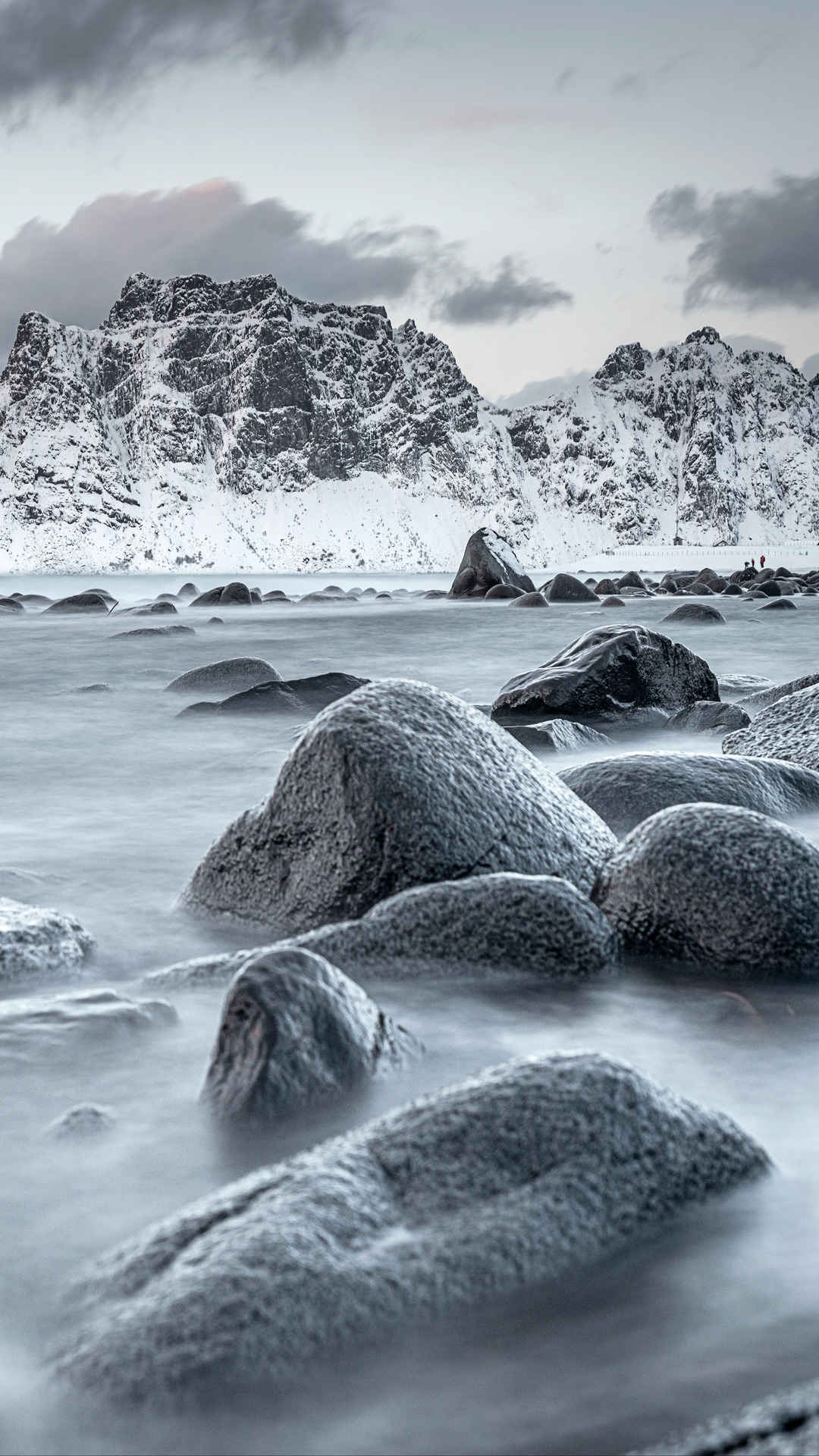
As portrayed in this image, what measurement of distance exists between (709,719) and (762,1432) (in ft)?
18.7

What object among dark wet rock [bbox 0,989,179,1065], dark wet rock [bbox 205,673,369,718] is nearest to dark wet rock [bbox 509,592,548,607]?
dark wet rock [bbox 205,673,369,718]

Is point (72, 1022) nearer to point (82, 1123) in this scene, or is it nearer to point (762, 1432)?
point (82, 1123)

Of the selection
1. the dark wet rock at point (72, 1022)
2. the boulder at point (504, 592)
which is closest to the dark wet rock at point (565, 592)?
the boulder at point (504, 592)

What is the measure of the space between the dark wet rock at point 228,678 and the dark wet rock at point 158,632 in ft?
21.1

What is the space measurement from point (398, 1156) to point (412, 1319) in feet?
0.82

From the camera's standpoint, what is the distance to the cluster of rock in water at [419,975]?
55.6 inches

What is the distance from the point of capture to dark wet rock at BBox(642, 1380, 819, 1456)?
1134mm

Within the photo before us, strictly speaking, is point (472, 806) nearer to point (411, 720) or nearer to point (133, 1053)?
point (411, 720)

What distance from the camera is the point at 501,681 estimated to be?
1078 centimetres

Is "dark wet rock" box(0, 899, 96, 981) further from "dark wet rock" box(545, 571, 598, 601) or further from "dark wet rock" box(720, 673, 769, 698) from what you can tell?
"dark wet rock" box(545, 571, 598, 601)

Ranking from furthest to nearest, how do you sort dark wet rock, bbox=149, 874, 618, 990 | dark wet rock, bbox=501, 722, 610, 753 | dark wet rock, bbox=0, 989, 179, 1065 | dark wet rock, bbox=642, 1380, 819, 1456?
dark wet rock, bbox=501, 722, 610, 753
dark wet rock, bbox=149, 874, 618, 990
dark wet rock, bbox=0, 989, 179, 1065
dark wet rock, bbox=642, 1380, 819, 1456

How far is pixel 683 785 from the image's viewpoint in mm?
4016

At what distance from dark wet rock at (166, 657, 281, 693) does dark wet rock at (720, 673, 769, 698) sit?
3.33 m

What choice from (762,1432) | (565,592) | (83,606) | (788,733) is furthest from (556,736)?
(83,606)
